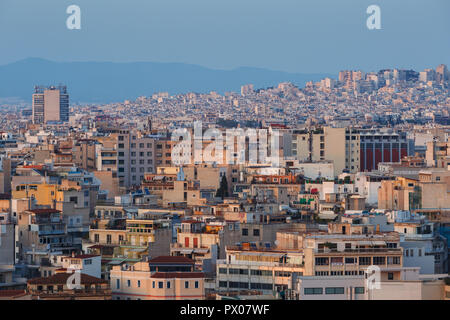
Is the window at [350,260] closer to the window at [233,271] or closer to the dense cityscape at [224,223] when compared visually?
the dense cityscape at [224,223]

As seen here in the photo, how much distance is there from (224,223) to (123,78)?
142 meters

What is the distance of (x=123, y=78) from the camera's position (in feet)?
545

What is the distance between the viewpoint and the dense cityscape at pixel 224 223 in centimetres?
1878

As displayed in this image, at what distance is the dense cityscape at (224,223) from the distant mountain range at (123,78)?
8579cm

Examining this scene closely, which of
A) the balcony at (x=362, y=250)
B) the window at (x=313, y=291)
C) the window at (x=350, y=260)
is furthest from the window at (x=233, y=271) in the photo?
the window at (x=313, y=291)

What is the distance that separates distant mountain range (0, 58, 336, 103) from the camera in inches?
5443

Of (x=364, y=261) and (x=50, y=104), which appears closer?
(x=364, y=261)

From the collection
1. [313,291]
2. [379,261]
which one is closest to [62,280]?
[313,291]

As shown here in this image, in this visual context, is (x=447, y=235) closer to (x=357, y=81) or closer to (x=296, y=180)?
(x=296, y=180)

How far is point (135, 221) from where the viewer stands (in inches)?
953

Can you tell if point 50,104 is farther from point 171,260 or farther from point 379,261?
point 379,261

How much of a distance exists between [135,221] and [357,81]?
129838 millimetres

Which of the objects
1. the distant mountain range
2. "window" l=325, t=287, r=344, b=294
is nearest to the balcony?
"window" l=325, t=287, r=344, b=294
